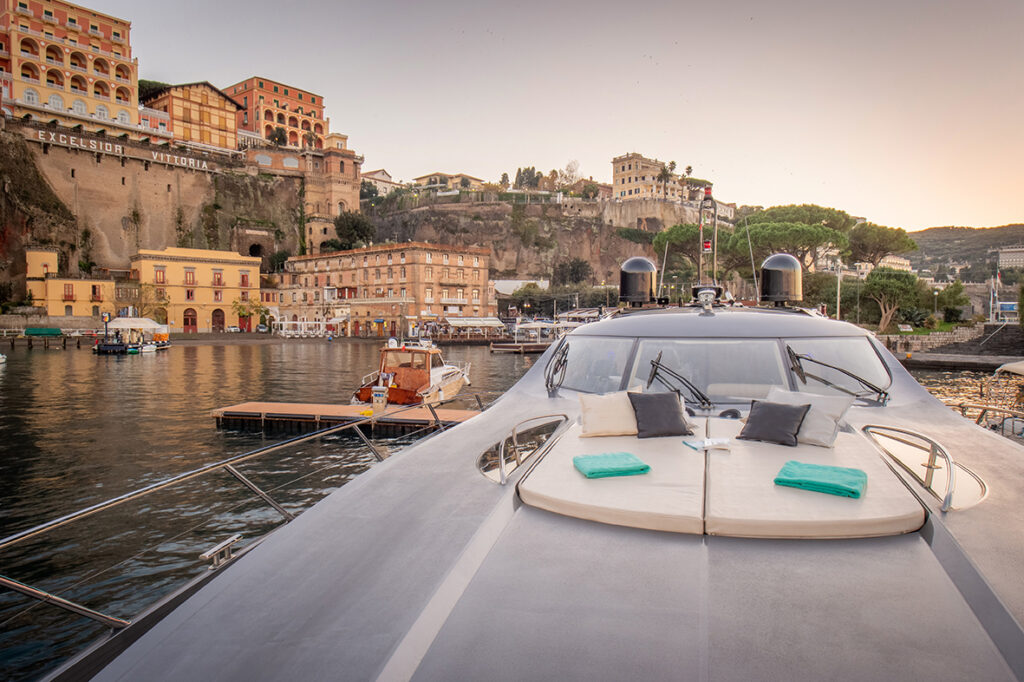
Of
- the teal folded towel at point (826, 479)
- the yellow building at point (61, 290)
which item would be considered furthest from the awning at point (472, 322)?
the teal folded towel at point (826, 479)

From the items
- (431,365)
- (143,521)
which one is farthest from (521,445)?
(431,365)

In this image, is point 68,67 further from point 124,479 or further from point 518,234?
point 124,479

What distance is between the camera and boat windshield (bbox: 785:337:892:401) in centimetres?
433

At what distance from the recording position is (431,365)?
2459cm

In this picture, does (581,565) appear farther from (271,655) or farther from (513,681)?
(271,655)

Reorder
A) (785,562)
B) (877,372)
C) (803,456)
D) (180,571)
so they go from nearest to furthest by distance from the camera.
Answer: (785,562) → (803,456) → (877,372) → (180,571)

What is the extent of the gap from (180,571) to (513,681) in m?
9.29

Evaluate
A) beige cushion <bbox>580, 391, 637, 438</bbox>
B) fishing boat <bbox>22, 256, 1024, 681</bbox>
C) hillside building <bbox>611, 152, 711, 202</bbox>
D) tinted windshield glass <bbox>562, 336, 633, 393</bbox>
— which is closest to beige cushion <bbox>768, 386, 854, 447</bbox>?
fishing boat <bbox>22, 256, 1024, 681</bbox>

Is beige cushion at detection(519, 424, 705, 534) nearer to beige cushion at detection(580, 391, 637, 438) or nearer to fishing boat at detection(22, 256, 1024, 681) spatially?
fishing boat at detection(22, 256, 1024, 681)

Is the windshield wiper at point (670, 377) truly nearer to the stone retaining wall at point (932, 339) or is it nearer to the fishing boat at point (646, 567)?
the fishing boat at point (646, 567)

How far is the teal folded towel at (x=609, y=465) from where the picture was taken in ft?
9.35

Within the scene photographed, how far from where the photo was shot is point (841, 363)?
449 cm

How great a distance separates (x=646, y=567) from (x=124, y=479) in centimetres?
1511

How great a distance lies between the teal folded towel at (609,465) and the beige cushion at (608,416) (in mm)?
600
